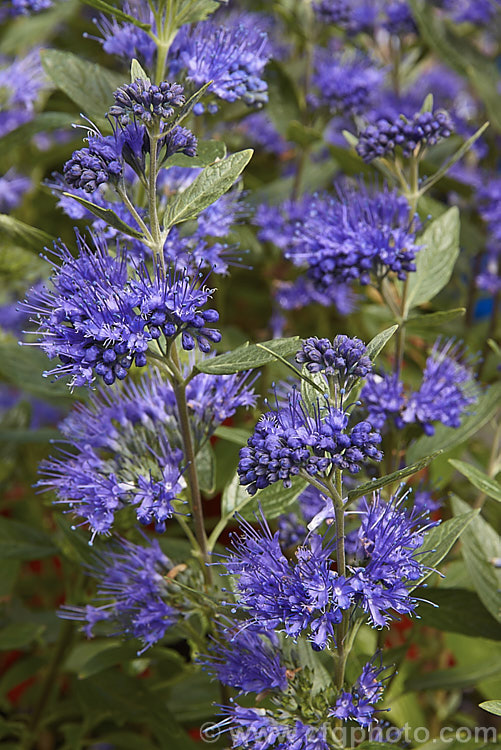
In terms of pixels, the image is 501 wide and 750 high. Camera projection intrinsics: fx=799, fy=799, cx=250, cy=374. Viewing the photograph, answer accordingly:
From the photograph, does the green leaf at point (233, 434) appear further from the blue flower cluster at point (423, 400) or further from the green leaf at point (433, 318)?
the green leaf at point (433, 318)

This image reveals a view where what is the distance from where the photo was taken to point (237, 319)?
1.92 meters

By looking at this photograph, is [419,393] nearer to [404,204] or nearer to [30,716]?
[404,204]

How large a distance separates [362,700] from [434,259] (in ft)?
1.93

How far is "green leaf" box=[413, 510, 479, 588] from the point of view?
2.52 ft

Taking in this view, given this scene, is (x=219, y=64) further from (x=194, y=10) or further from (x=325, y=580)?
(x=325, y=580)

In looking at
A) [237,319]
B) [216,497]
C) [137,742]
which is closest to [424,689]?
[137,742]

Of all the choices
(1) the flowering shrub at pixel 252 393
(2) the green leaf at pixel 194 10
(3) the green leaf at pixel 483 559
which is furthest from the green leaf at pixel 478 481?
(2) the green leaf at pixel 194 10

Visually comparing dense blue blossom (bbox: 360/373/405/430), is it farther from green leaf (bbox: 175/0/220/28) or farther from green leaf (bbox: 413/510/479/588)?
green leaf (bbox: 175/0/220/28)

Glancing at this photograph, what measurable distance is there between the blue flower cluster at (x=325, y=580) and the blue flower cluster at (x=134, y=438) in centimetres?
16

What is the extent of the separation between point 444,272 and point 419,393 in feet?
0.59

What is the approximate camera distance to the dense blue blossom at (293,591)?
0.69 meters

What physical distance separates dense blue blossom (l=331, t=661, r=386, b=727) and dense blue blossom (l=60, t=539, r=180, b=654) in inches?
8.6

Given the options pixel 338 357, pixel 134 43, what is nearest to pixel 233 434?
pixel 338 357

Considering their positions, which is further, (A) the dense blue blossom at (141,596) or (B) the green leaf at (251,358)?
(A) the dense blue blossom at (141,596)
